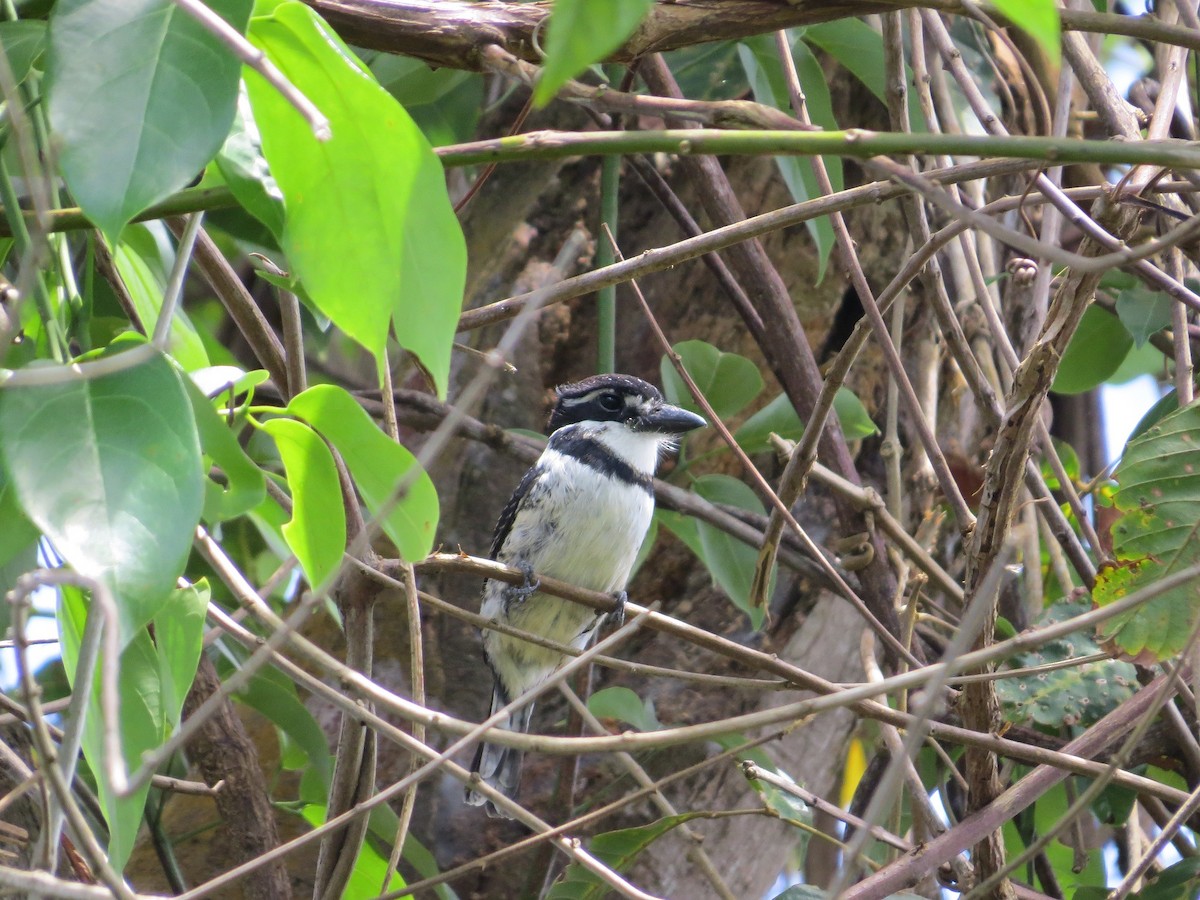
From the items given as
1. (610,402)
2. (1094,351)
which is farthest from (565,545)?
(1094,351)

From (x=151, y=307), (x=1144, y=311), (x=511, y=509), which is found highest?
(x=151, y=307)

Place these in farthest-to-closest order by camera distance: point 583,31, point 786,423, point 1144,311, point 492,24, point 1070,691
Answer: point 786,423
point 1144,311
point 1070,691
point 492,24
point 583,31

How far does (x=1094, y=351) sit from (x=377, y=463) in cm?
242

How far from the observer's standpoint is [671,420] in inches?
140

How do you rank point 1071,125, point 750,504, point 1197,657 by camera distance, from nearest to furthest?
point 1197,657
point 750,504
point 1071,125

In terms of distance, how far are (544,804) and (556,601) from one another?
61cm

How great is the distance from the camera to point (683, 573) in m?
3.85

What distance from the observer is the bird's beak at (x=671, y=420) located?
139 inches

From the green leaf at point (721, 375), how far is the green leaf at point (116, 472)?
2.04 m

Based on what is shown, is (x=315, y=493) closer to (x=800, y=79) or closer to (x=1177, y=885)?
(x=800, y=79)

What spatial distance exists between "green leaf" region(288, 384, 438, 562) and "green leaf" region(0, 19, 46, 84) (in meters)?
0.54

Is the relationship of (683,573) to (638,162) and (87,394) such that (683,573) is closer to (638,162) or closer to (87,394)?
(638,162)

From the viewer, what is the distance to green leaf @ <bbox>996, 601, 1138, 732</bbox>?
2.68m

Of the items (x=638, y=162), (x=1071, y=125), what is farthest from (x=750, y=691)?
(x=1071, y=125)
